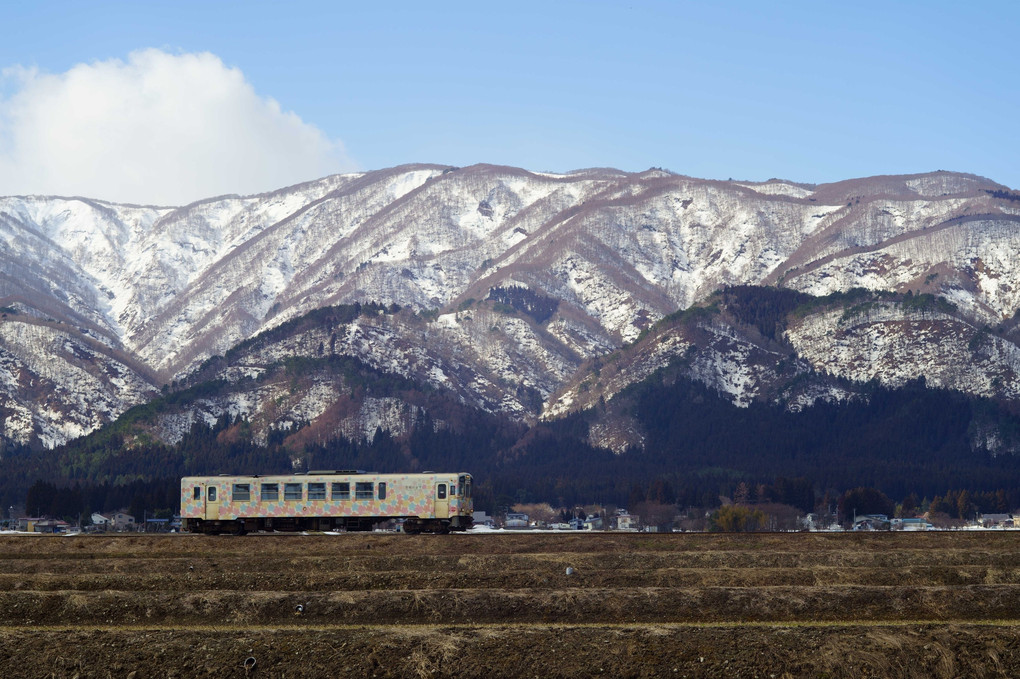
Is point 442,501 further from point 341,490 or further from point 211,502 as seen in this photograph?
point 211,502

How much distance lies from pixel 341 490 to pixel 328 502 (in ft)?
4.67

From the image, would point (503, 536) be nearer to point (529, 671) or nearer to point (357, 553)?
point (357, 553)

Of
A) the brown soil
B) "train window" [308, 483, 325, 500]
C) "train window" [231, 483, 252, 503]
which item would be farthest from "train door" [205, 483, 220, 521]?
the brown soil

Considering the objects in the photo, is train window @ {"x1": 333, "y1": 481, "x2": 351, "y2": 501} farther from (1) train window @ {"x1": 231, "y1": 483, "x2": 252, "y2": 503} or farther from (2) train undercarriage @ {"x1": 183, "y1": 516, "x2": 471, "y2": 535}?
(1) train window @ {"x1": 231, "y1": 483, "x2": 252, "y2": 503}

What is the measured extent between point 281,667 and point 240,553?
1369 inches

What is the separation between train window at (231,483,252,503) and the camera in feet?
312

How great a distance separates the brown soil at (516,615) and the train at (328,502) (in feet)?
65.8

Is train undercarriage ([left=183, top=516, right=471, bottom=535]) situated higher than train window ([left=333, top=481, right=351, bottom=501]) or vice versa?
train window ([left=333, top=481, right=351, bottom=501])

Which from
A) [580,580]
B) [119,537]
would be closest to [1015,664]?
[580,580]

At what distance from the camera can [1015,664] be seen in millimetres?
42094

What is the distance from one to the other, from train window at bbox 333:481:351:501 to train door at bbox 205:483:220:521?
9.53 meters

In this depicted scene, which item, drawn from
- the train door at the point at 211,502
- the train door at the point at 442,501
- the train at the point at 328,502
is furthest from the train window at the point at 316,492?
the train door at the point at 442,501

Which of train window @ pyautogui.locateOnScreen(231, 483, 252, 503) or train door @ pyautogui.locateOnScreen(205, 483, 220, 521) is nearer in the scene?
train window @ pyautogui.locateOnScreen(231, 483, 252, 503)

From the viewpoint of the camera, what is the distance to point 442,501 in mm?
A: 93250
